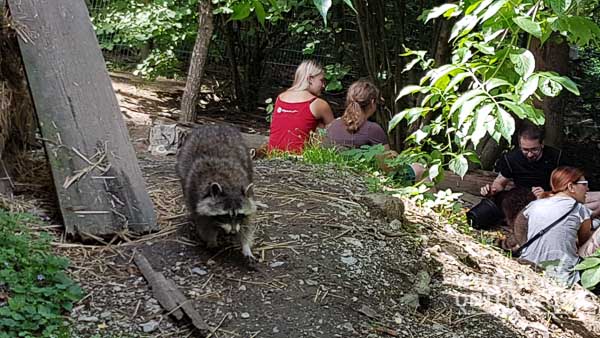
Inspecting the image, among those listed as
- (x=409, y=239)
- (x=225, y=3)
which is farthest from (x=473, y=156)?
(x=225, y=3)

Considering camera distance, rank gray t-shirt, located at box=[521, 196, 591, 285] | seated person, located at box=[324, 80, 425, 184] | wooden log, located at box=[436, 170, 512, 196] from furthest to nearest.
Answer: wooden log, located at box=[436, 170, 512, 196] → seated person, located at box=[324, 80, 425, 184] → gray t-shirt, located at box=[521, 196, 591, 285]

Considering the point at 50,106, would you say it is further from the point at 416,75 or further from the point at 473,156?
the point at 416,75

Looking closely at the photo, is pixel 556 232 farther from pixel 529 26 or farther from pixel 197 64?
pixel 197 64

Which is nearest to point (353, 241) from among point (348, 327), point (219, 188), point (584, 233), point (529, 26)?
point (348, 327)

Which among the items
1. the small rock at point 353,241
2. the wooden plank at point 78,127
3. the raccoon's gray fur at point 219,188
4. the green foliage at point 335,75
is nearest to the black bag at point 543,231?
the small rock at point 353,241

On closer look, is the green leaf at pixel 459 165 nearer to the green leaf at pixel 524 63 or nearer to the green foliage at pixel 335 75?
the green leaf at pixel 524 63

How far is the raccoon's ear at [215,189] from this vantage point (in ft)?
12.9

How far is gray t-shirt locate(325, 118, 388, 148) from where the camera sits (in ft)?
22.7

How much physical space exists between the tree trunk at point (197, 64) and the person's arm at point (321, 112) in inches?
126

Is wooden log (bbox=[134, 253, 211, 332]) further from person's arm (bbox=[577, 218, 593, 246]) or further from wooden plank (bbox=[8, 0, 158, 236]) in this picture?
person's arm (bbox=[577, 218, 593, 246])

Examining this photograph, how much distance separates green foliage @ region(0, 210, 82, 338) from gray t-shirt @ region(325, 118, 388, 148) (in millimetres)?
3639

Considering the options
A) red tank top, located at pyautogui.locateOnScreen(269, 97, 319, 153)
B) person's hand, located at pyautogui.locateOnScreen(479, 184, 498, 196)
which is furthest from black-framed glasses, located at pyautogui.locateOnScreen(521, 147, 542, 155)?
red tank top, located at pyautogui.locateOnScreen(269, 97, 319, 153)

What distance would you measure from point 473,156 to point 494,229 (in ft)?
8.13

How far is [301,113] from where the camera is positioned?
287 inches
